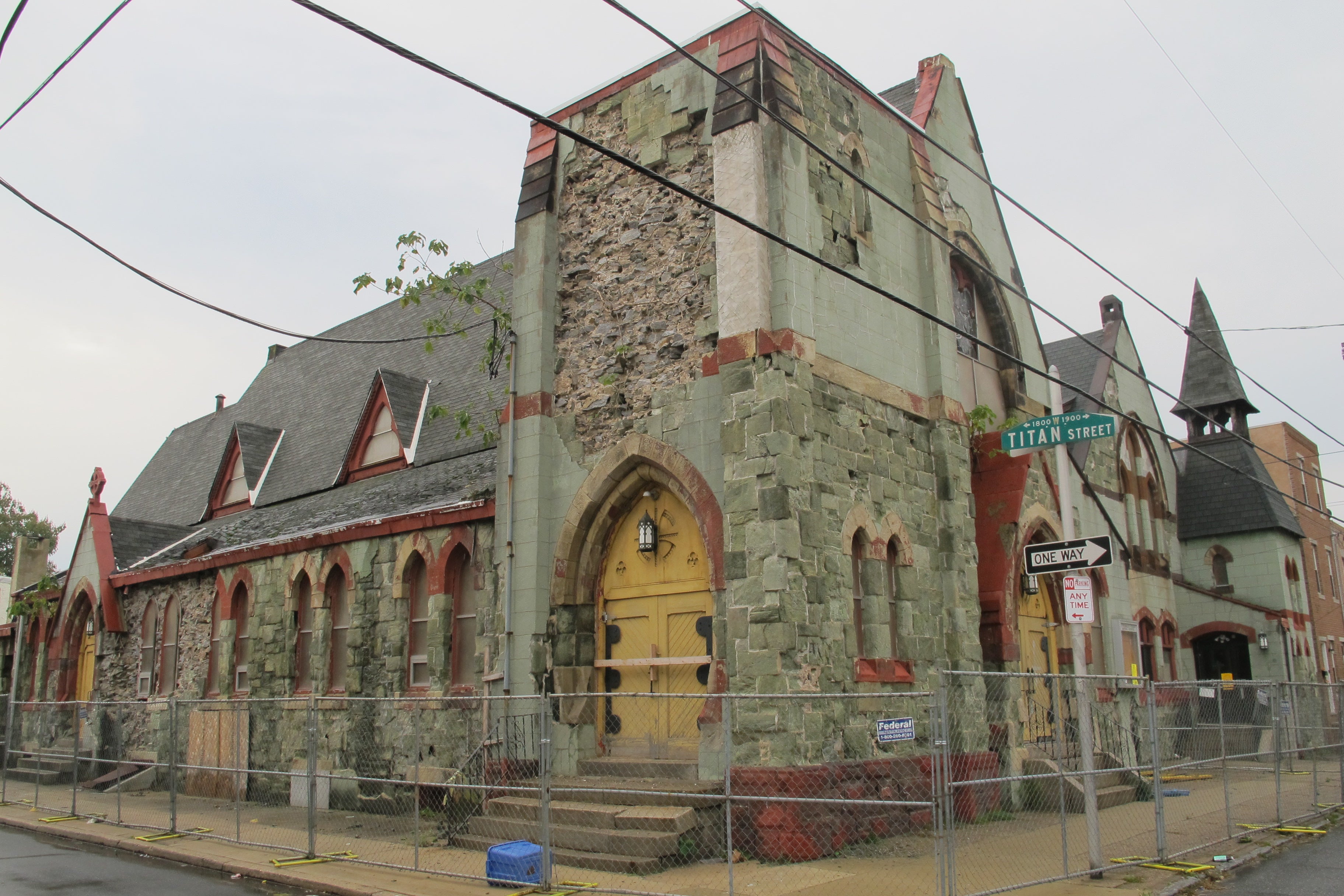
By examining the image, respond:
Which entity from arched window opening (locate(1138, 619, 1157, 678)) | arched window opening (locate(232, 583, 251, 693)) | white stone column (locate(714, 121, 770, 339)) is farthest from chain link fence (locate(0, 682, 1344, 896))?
white stone column (locate(714, 121, 770, 339))

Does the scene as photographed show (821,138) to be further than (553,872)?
Yes

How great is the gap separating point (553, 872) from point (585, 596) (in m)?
4.28

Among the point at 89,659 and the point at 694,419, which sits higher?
the point at 694,419

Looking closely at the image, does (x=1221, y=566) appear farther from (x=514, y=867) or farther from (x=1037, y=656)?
(x=514, y=867)

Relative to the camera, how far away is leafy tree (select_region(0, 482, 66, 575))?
60219 millimetres

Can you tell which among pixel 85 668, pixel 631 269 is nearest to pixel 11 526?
pixel 85 668

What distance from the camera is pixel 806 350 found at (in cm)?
1270

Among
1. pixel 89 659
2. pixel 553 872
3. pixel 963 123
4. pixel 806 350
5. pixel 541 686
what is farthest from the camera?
pixel 89 659

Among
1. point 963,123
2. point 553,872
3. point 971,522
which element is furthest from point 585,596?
point 963,123

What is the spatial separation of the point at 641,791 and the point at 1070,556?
15.4ft

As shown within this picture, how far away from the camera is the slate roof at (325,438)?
63.4 feet

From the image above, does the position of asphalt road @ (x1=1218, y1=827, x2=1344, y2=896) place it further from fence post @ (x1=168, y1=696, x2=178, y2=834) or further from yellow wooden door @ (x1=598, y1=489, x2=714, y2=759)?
fence post @ (x1=168, y1=696, x2=178, y2=834)

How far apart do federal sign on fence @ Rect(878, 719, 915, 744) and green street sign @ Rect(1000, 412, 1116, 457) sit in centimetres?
327

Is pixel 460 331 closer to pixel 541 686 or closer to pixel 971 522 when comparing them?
pixel 541 686
